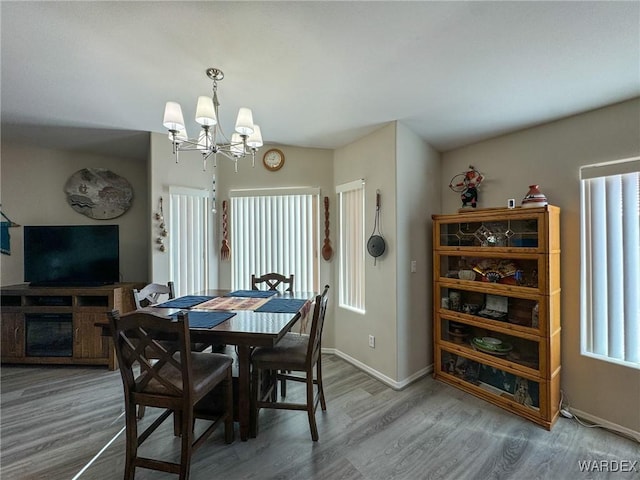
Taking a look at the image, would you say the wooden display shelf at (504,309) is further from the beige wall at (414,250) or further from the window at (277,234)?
the window at (277,234)

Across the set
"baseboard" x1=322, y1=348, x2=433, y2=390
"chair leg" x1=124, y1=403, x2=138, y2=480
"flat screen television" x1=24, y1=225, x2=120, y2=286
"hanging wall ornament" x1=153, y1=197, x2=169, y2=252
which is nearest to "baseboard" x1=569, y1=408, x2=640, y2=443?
"baseboard" x1=322, y1=348, x2=433, y2=390

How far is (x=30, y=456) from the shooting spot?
1.73 m

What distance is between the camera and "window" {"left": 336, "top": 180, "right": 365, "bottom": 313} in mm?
3072

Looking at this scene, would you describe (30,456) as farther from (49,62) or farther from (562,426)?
(562,426)

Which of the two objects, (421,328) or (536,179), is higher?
(536,179)

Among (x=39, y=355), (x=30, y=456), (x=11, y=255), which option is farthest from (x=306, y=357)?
(x=11, y=255)

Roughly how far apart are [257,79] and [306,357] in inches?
78.5

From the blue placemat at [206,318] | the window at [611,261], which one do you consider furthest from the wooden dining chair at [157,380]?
the window at [611,261]

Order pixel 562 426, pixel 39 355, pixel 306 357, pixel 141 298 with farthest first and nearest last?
pixel 39 355, pixel 141 298, pixel 562 426, pixel 306 357

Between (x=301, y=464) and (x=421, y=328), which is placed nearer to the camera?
(x=301, y=464)

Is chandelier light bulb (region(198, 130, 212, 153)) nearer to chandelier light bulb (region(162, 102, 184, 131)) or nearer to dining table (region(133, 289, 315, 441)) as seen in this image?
chandelier light bulb (region(162, 102, 184, 131))

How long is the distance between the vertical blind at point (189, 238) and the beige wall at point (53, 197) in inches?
42.1

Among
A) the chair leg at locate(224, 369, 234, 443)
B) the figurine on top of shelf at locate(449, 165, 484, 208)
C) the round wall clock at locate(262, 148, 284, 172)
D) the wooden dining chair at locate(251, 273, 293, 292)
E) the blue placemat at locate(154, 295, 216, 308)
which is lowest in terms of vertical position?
the chair leg at locate(224, 369, 234, 443)

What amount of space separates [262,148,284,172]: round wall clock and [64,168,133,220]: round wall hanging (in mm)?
2062
